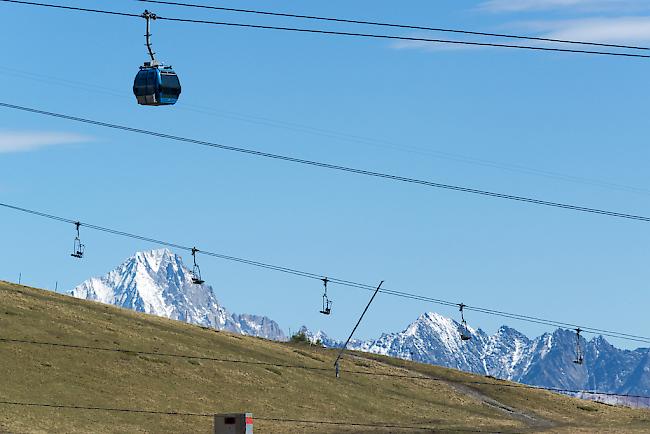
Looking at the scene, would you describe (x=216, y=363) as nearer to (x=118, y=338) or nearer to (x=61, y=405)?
(x=118, y=338)

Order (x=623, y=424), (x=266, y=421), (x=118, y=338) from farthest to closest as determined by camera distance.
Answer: (x=623, y=424) → (x=118, y=338) → (x=266, y=421)

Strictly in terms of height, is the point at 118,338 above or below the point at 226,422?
above

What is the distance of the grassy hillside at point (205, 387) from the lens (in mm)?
98562

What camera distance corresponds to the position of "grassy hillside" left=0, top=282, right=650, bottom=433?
323ft

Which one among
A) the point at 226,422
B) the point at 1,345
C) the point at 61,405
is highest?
the point at 1,345

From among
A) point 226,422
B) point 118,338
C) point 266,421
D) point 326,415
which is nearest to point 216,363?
point 118,338

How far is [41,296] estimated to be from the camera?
141 meters

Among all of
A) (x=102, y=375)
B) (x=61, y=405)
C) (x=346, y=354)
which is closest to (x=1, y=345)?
(x=102, y=375)

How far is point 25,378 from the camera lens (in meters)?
102

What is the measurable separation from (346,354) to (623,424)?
4309cm

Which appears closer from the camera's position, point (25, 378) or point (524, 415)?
point (25, 378)

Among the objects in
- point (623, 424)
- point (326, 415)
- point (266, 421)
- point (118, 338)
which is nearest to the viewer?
point (266, 421)

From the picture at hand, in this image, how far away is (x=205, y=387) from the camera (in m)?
117

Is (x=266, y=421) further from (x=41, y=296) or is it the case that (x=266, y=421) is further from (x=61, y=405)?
(x=41, y=296)
